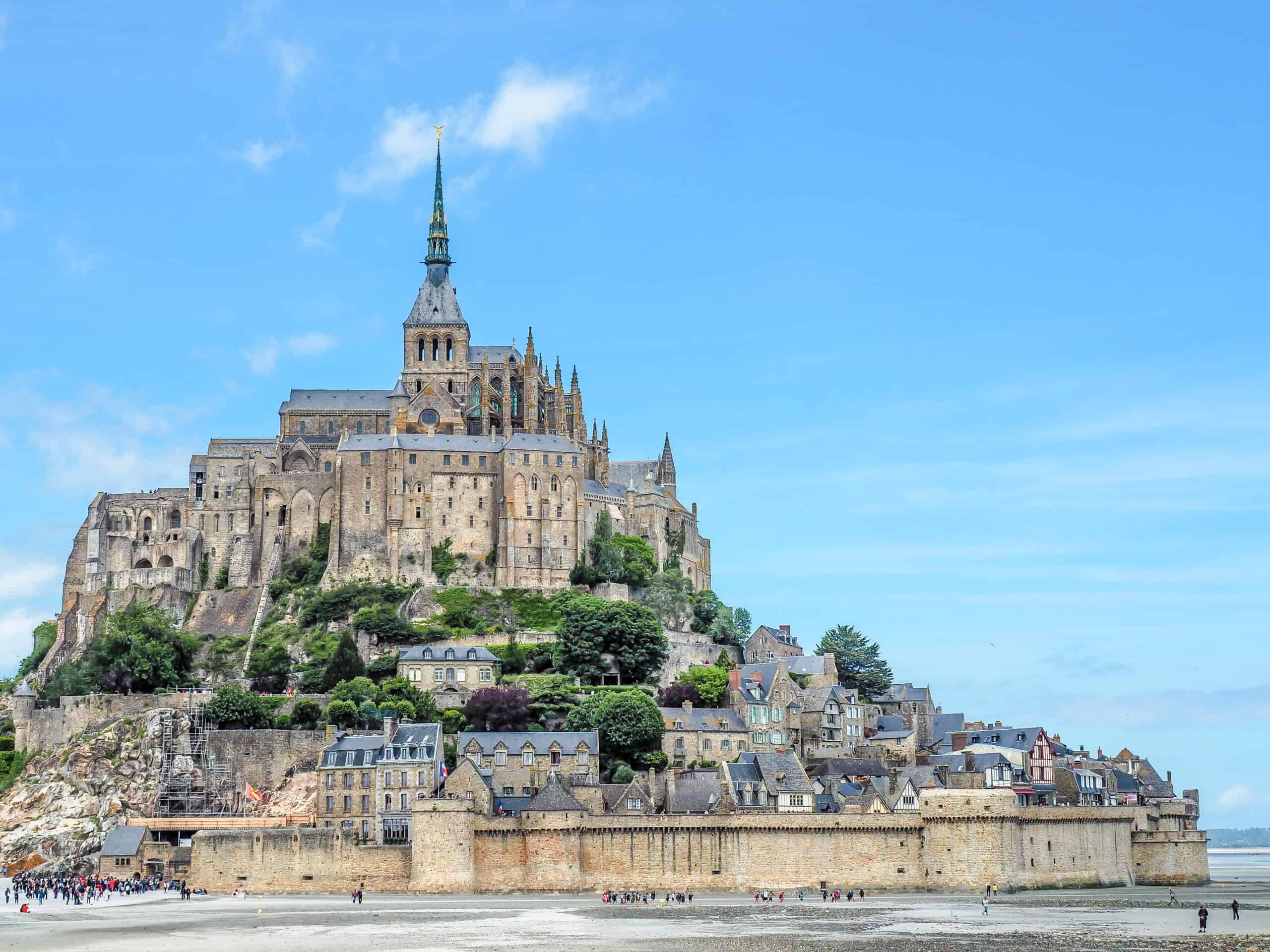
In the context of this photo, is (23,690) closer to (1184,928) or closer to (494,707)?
(494,707)

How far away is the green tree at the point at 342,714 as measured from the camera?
3410 inches

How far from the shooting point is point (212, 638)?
105 m

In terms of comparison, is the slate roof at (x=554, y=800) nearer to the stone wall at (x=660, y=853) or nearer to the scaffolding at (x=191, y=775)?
the stone wall at (x=660, y=853)

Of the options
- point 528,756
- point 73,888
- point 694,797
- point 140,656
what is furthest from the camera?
point 140,656

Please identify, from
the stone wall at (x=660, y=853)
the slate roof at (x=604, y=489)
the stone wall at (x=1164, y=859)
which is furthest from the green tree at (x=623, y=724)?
the slate roof at (x=604, y=489)

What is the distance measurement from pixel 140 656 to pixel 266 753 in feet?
45.6

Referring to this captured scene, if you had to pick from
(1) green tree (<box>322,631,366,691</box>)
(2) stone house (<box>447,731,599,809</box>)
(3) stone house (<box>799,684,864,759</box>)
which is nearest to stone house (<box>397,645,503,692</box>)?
(1) green tree (<box>322,631,366,691</box>)

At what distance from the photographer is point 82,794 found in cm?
8262

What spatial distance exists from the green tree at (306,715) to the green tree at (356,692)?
105 centimetres

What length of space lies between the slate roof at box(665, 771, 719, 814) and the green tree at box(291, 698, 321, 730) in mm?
19189

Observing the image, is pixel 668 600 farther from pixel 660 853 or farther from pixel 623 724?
pixel 660 853

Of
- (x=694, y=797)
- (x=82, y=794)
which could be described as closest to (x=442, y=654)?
(x=82, y=794)

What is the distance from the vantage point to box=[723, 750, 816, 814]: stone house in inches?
3118

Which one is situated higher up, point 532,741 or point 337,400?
point 337,400
